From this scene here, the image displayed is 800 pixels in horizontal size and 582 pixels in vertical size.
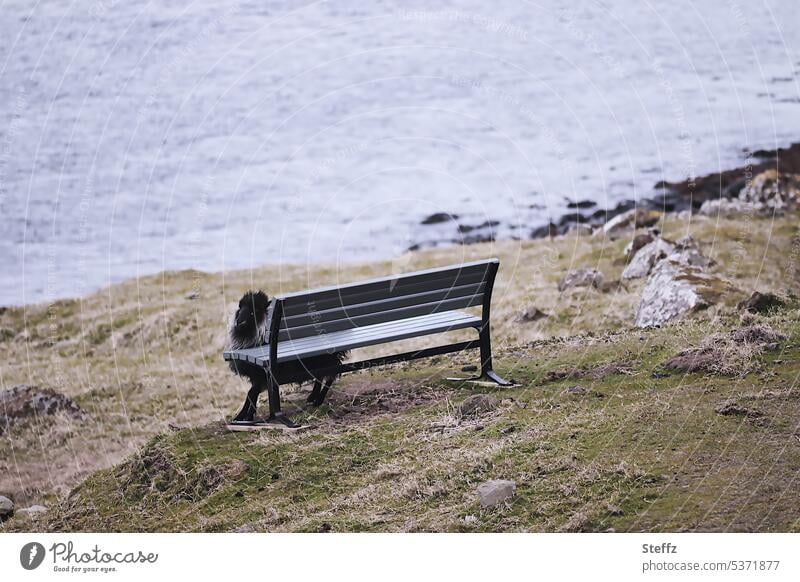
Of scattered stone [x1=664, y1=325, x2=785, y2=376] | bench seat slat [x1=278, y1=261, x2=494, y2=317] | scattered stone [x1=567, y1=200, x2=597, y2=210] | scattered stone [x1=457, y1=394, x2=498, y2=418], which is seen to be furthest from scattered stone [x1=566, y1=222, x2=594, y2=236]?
scattered stone [x1=457, y1=394, x2=498, y2=418]

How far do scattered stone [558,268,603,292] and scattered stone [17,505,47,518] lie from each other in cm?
477

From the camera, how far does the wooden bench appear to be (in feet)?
19.0

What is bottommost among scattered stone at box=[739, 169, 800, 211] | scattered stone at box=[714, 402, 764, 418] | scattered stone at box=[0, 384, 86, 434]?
scattered stone at box=[0, 384, 86, 434]

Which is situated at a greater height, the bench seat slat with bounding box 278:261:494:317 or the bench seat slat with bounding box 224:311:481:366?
the bench seat slat with bounding box 278:261:494:317

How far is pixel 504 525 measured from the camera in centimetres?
495

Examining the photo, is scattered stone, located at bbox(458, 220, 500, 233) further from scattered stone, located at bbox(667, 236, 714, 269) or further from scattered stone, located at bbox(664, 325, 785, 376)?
scattered stone, located at bbox(664, 325, 785, 376)

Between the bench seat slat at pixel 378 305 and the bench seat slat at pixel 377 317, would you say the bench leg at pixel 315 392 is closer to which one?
the bench seat slat at pixel 377 317

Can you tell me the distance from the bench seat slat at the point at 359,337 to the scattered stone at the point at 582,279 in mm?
2774

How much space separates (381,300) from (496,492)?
1.53 metres

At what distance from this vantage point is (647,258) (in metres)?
9.07

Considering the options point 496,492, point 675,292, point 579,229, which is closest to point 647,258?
point 675,292

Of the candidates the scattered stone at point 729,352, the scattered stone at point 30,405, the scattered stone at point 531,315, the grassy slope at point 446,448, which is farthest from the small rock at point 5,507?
the scattered stone at point 531,315

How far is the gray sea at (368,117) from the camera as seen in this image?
9.95 meters

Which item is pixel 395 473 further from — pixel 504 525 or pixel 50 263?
pixel 50 263
